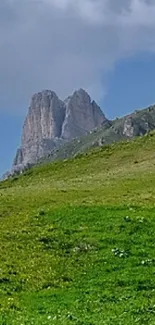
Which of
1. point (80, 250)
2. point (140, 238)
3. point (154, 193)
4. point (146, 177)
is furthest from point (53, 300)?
point (146, 177)

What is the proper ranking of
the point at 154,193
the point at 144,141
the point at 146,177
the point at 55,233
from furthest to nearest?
the point at 144,141, the point at 146,177, the point at 154,193, the point at 55,233

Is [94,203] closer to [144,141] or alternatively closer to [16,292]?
[16,292]

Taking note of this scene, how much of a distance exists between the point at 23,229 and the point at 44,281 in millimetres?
8534

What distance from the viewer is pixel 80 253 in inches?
1184

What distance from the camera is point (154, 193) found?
44.3m

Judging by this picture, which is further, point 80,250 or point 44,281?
point 80,250

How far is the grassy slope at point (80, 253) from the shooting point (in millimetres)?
21156

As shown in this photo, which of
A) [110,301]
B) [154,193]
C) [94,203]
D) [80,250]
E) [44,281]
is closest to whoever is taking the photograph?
[110,301]

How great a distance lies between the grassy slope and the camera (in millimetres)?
21156

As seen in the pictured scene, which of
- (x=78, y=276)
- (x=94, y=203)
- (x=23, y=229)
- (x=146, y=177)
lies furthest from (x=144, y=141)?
(x=78, y=276)

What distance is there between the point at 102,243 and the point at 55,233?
3355 millimetres

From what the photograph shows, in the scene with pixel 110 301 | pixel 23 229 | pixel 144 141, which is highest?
pixel 144 141

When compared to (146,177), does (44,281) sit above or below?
below

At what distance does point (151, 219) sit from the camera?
3528cm
